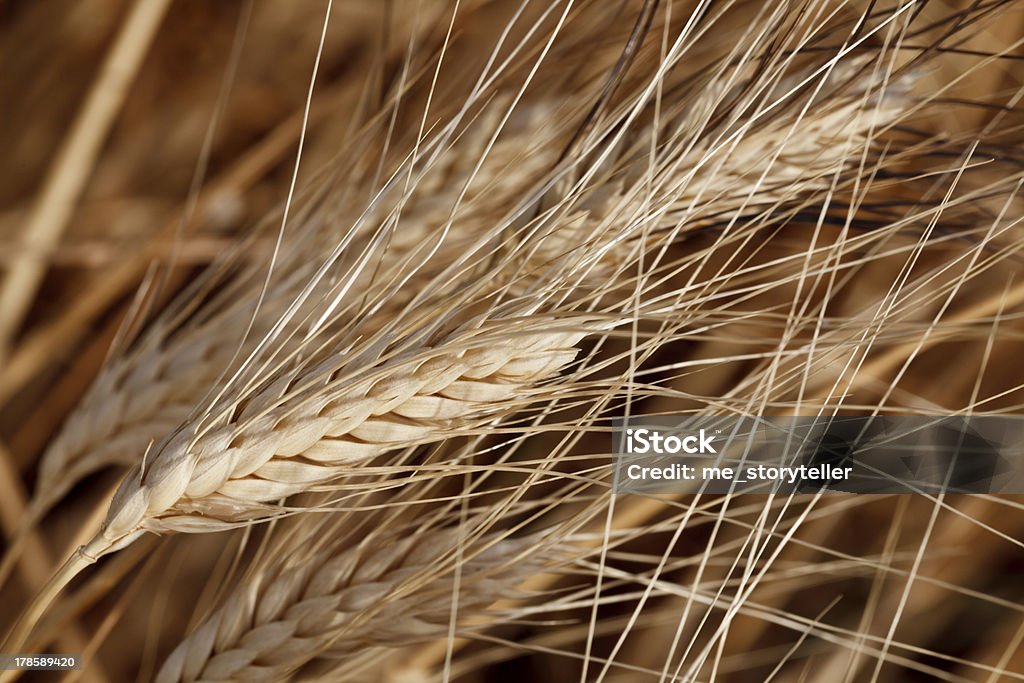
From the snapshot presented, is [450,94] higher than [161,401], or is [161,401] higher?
[450,94]

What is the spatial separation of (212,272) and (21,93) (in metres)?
0.30

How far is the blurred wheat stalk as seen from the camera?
332 millimetres

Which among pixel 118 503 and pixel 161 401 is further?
pixel 161 401

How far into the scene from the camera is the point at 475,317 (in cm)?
33

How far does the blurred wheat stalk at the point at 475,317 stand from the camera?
33cm

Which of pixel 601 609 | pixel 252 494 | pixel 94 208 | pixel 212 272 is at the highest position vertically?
pixel 94 208

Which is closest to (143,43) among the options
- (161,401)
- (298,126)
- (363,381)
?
(298,126)

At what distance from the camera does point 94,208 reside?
695mm

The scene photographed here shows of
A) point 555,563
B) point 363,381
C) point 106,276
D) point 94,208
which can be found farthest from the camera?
point 94,208

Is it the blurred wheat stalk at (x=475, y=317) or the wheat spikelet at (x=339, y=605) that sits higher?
the blurred wheat stalk at (x=475, y=317)

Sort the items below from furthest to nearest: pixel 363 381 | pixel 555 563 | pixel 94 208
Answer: pixel 94 208 → pixel 555 563 → pixel 363 381

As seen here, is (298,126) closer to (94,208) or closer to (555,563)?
(94,208)

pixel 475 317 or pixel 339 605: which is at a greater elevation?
pixel 475 317

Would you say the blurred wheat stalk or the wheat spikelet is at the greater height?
the blurred wheat stalk
